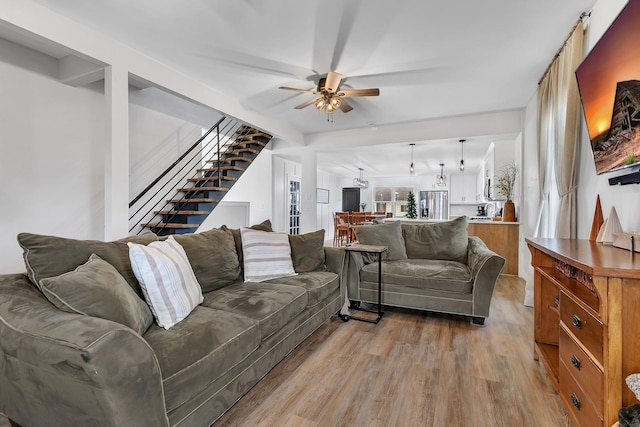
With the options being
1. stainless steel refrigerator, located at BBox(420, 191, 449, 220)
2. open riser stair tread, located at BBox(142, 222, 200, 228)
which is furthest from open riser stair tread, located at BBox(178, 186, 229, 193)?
stainless steel refrigerator, located at BBox(420, 191, 449, 220)

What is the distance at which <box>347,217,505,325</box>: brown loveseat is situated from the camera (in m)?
2.82

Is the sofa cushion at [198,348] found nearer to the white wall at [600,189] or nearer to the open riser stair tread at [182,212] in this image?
the white wall at [600,189]

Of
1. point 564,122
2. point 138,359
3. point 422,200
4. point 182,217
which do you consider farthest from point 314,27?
point 422,200

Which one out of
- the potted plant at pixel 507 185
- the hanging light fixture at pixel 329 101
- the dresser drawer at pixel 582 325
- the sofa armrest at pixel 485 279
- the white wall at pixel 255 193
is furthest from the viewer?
the white wall at pixel 255 193

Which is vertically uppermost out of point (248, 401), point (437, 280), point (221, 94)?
point (221, 94)

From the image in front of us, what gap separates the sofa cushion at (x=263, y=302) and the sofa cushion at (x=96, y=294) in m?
0.53

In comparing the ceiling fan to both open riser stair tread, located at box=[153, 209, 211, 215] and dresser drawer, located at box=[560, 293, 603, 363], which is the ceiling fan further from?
dresser drawer, located at box=[560, 293, 603, 363]

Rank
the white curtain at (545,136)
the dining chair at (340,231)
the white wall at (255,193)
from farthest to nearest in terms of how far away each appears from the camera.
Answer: the dining chair at (340,231), the white wall at (255,193), the white curtain at (545,136)

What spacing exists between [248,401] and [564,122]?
320 centimetres

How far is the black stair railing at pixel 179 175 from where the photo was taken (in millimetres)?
4657

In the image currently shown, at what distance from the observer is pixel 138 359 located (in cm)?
106

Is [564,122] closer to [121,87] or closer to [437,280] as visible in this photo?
[437,280]

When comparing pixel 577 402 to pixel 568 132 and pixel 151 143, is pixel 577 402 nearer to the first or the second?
pixel 568 132

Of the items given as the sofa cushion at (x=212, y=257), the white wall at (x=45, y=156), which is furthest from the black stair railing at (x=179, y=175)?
the sofa cushion at (x=212, y=257)
